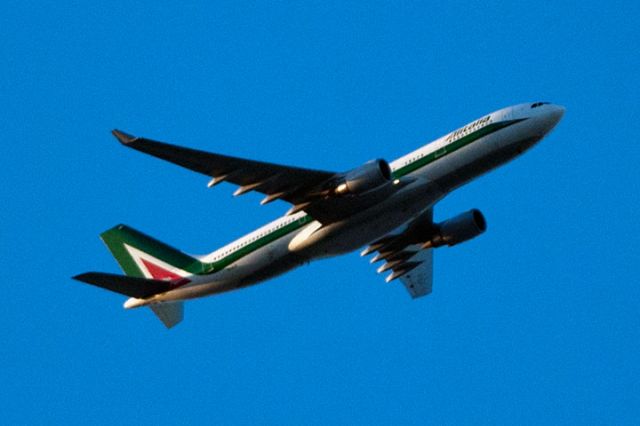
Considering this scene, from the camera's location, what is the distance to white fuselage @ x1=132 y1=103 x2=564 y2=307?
176 ft

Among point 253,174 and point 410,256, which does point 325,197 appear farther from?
point 410,256

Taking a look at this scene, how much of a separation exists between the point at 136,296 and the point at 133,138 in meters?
13.6

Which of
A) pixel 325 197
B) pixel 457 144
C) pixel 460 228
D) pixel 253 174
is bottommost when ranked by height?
pixel 460 228

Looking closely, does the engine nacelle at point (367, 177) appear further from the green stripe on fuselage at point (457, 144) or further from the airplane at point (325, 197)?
the green stripe on fuselage at point (457, 144)

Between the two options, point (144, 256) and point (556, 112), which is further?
point (144, 256)

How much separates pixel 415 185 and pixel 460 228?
8122mm

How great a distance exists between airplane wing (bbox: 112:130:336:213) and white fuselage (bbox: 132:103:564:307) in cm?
231

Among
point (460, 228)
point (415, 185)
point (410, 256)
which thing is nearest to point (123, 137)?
point (415, 185)

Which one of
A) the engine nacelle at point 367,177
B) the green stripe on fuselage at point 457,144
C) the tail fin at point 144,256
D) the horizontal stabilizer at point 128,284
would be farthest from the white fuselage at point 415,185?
the horizontal stabilizer at point 128,284

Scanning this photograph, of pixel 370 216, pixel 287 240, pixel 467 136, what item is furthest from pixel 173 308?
pixel 467 136

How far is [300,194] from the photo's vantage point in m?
53.9

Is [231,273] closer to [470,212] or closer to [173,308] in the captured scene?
[173,308]

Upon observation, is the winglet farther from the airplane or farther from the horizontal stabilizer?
the horizontal stabilizer

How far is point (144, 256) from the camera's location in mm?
61219
